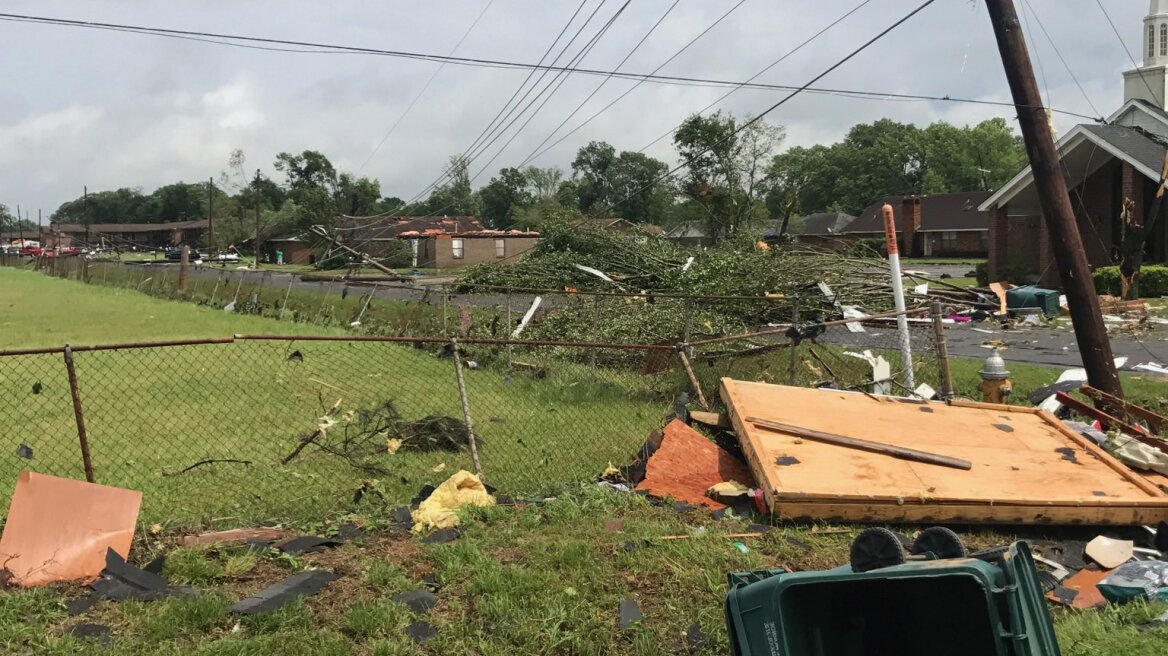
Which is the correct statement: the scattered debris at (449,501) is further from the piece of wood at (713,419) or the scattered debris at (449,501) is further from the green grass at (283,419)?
the piece of wood at (713,419)

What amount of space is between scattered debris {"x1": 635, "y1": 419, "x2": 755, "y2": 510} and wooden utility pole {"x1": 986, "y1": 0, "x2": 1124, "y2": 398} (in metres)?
3.98

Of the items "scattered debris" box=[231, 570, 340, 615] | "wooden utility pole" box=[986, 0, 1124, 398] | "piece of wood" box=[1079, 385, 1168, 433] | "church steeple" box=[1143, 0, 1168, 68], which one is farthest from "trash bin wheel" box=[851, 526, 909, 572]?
"church steeple" box=[1143, 0, 1168, 68]

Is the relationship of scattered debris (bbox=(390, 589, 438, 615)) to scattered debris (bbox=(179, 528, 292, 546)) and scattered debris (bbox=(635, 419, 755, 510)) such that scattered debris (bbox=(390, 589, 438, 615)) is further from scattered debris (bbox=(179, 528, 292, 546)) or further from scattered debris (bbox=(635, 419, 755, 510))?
scattered debris (bbox=(635, 419, 755, 510))

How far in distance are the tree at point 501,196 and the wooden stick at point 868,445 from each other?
9290 centimetres

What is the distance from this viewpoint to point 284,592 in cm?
389

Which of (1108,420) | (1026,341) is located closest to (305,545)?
(1108,420)

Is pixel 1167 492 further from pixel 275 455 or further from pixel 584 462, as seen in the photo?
pixel 275 455

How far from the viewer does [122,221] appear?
15788 cm

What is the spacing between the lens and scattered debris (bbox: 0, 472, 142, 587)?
13.5 ft

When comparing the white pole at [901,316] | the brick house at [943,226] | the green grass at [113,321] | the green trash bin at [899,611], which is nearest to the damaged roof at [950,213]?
the brick house at [943,226]

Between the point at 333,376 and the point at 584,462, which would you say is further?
the point at 333,376

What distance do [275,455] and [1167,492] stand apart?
662 centimetres

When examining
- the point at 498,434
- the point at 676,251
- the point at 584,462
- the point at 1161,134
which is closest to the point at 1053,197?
the point at 584,462

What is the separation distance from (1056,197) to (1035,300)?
42.6ft
